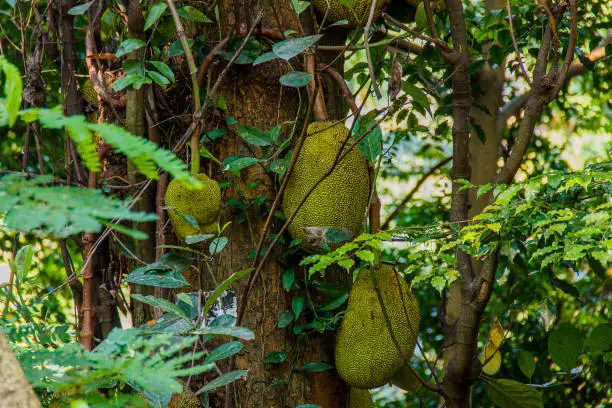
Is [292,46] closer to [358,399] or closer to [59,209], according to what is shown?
[358,399]

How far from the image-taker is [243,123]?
4.93ft

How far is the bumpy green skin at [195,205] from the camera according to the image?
1.35 meters

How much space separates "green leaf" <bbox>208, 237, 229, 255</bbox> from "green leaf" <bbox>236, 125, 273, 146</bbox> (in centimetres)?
21

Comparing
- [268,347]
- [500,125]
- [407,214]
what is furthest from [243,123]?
[407,214]

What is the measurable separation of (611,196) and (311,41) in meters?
0.59

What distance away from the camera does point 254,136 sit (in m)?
1.41

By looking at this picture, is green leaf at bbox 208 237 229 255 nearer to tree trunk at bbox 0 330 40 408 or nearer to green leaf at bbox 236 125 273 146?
green leaf at bbox 236 125 273 146

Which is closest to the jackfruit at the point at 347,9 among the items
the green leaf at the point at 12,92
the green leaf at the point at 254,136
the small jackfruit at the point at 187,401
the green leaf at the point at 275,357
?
the green leaf at the point at 254,136

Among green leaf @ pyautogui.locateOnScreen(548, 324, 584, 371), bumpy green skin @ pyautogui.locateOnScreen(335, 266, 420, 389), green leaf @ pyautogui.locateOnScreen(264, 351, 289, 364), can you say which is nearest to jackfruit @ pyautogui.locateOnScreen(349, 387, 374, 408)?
bumpy green skin @ pyautogui.locateOnScreen(335, 266, 420, 389)

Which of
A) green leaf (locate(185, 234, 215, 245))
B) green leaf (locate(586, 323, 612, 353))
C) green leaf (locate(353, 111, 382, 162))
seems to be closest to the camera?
green leaf (locate(185, 234, 215, 245))

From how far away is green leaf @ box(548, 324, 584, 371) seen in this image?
1729mm

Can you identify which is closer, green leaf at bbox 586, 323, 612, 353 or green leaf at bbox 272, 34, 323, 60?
green leaf at bbox 272, 34, 323, 60

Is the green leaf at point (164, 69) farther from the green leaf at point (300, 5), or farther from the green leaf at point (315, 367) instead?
the green leaf at point (315, 367)

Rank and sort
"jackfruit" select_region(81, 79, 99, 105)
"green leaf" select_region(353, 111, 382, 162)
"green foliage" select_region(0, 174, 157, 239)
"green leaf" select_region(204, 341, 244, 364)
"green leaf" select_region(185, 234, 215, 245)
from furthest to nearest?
"jackfruit" select_region(81, 79, 99, 105), "green leaf" select_region(353, 111, 382, 162), "green leaf" select_region(185, 234, 215, 245), "green leaf" select_region(204, 341, 244, 364), "green foliage" select_region(0, 174, 157, 239)
